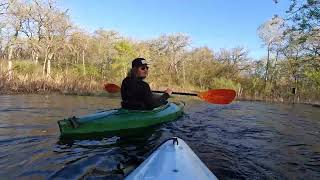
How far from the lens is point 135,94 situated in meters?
6.47

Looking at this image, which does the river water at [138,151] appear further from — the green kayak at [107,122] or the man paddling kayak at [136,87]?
the man paddling kayak at [136,87]

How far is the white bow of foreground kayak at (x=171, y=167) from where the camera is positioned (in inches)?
109

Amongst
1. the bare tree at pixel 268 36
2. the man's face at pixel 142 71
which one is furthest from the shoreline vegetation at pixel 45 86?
the bare tree at pixel 268 36

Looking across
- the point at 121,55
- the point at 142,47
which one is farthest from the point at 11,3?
the point at 142,47

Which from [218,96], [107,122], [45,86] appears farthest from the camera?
[45,86]

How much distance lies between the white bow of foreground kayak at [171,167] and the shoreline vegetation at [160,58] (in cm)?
2117

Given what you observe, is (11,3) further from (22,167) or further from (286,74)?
(286,74)

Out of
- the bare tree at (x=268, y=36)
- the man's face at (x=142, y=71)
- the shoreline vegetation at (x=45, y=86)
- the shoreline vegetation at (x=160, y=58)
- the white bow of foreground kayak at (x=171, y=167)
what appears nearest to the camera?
the white bow of foreground kayak at (x=171, y=167)

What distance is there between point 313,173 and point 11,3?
24.1 metres

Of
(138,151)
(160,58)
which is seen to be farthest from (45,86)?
(160,58)

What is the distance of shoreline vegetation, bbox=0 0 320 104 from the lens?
27.2m

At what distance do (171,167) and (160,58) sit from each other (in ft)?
122

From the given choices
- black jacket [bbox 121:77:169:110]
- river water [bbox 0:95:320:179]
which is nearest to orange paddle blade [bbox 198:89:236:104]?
river water [bbox 0:95:320:179]

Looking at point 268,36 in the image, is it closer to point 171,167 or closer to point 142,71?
point 142,71
